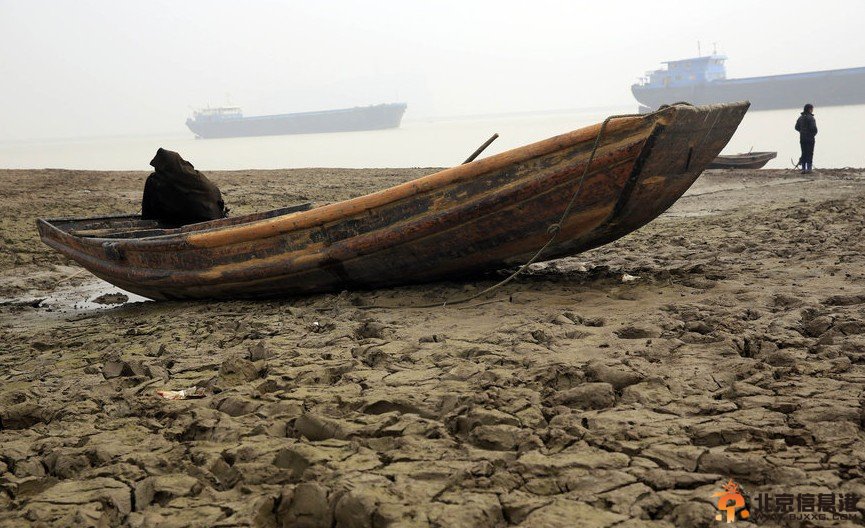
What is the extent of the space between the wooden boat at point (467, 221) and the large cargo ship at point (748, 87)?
5768 centimetres

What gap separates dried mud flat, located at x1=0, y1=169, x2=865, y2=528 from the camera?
7.52 feet

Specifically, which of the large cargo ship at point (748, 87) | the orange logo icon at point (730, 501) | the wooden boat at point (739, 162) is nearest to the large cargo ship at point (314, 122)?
the large cargo ship at point (748, 87)

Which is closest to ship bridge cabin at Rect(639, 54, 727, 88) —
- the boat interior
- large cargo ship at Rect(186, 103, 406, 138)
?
large cargo ship at Rect(186, 103, 406, 138)

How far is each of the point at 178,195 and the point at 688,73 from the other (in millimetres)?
62151

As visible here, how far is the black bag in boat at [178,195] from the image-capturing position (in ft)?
20.9

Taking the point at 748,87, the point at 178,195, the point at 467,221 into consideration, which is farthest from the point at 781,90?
the point at 467,221

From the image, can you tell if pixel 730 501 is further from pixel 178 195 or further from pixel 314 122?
pixel 314 122

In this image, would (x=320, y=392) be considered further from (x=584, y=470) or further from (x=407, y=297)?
(x=407, y=297)

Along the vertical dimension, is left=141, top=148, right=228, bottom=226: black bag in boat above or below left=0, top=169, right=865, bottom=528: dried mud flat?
above

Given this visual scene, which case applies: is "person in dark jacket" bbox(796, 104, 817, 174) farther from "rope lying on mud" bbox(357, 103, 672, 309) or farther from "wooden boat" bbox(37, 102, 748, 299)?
"rope lying on mud" bbox(357, 103, 672, 309)

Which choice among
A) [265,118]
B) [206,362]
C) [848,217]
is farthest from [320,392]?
[265,118]

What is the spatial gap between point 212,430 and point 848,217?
6454 mm

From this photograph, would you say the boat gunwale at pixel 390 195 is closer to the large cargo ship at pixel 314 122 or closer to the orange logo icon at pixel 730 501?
the orange logo icon at pixel 730 501

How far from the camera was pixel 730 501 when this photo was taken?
215 cm
